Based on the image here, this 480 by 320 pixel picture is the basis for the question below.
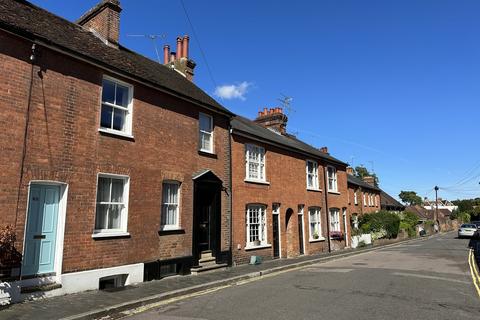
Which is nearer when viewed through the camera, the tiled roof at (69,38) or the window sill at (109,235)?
the tiled roof at (69,38)

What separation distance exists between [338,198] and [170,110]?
17548mm

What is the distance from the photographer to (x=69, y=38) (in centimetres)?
1145

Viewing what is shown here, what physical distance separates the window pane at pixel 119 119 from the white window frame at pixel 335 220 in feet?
59.4

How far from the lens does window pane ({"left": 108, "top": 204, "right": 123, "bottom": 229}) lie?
11281mm

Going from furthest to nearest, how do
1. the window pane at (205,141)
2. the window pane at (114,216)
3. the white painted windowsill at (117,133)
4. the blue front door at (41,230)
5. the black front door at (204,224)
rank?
1. the window pane at (205,141)
2. the black front door at (204,224)
3. the window pane at (114,216)
4. the white painted windowsill at (117,133)
5. the blue front door at (41,230)

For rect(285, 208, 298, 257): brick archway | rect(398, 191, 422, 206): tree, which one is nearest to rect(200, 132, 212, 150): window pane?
rect(285, 208, 298, 257): brick archway

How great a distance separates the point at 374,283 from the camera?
12.0 meters

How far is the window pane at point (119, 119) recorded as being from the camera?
11.8 meters

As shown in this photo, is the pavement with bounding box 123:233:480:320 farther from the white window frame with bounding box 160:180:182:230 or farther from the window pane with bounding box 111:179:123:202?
the window pane with bounding box 111:179:123:202

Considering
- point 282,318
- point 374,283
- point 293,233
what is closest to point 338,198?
point 293,233

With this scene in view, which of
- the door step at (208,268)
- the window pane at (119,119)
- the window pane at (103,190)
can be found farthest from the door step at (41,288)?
the door step at (208,268)

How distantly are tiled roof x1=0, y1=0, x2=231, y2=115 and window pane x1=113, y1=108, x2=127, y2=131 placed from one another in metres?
1.17

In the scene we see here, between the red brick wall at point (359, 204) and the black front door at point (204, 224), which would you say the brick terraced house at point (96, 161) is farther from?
the red brick wall at point (359, 204)

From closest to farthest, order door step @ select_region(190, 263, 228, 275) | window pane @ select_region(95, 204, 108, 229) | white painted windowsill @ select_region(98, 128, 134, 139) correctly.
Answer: window pane @ select_region(95, 204, 108, 229) < white painted windowsill @ select_region(98, 128, 134, 139) < door step @ select_region(190, 263, 228, 275)
